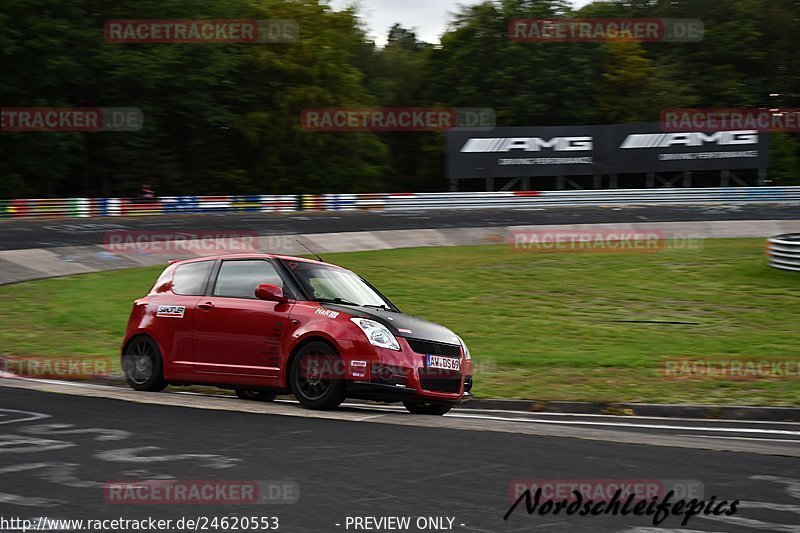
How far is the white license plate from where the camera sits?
10102 mm

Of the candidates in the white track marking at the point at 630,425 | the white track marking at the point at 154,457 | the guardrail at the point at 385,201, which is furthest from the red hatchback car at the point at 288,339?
the guardrail at the point at 385,201

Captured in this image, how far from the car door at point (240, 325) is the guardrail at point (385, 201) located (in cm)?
3134

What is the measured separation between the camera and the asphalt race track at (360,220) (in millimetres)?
32156

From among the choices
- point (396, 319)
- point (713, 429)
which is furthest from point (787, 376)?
point (396, 319)

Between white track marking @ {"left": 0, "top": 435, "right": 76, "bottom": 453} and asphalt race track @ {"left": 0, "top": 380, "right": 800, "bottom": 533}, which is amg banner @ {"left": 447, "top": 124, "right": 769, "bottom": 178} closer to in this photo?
asphalt race track @ {"left": 0, "top": 380, "right": 800, "bottom": 533}

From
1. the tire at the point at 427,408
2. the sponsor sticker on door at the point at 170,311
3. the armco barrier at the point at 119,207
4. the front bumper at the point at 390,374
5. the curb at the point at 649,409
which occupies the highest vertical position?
the armco barrier at the point at 119,207

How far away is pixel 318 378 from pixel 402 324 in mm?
950

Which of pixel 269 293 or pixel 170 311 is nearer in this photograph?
pixel 269 293

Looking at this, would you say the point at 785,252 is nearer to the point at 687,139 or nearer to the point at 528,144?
the point at 528,144

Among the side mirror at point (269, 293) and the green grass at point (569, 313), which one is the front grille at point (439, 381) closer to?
the side mirror at point (269, 293)

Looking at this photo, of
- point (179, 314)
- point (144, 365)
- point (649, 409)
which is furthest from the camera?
point (649, 409)

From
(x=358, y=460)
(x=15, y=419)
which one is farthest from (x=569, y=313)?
(x=358, y=460)

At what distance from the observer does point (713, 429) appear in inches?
412

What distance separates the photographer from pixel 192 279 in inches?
443
